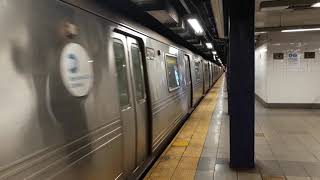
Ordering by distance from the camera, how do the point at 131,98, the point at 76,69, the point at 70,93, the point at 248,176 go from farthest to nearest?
1. the point at 248,176
2. the point at 131,98
3. the point at 76,69
4. the point at 70,93

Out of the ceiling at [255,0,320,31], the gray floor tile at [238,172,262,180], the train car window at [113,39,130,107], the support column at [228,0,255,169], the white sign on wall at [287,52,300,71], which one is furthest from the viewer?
the white sign on wall at [287,52,300,71]

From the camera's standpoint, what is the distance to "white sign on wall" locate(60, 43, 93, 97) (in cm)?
242

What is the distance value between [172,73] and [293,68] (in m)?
4.79

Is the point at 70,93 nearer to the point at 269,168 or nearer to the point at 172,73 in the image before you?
the point at 269,168

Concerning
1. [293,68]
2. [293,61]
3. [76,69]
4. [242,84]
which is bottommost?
[293,68]

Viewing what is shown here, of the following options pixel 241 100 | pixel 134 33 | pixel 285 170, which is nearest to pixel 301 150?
pixel 285 170

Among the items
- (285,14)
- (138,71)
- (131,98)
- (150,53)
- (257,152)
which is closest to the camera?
(131,98)

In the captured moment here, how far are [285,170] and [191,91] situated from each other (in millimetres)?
6406

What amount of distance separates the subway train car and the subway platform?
2.01 feet

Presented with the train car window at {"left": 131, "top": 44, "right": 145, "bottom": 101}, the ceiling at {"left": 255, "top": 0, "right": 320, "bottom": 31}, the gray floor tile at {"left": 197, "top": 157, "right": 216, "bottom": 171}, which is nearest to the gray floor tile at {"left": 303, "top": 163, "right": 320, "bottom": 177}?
the gray floor tile at {"left": 197, "top": 157, "right": 216, "bottom": 171}

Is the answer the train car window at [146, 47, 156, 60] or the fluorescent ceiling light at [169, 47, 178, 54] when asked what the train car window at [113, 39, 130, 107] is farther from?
the fluorescent ceiling light at [169, 47, 178, 54]

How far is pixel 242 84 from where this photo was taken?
4715 millimetres

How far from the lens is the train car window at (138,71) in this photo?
440 centimetres

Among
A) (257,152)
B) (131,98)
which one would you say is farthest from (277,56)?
(131,98)
